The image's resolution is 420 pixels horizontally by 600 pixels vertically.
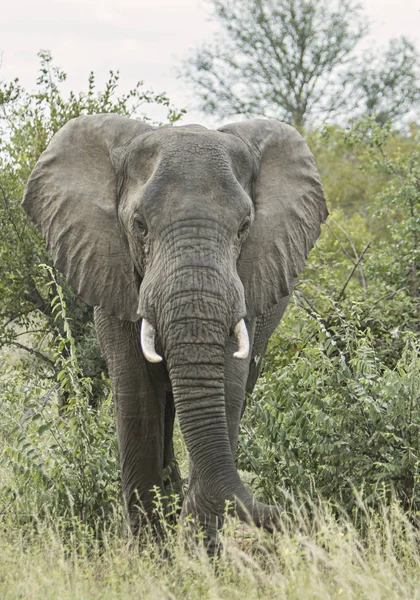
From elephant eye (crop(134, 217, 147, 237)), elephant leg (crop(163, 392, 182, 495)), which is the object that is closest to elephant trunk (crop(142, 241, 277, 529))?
elephant eye (crop(134, 217, 147, 237))

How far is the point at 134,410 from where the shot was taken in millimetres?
5977

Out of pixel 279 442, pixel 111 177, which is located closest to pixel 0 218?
pixel 111 177

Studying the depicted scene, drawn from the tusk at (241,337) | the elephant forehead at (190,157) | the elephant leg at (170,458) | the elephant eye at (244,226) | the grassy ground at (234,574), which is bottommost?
the grassy ground at (234,574)

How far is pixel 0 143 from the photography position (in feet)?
34.6

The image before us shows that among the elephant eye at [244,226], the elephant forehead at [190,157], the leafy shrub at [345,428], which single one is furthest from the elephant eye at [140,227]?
the leafy shrub at [345,428]

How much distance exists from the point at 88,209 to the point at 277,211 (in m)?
1.06

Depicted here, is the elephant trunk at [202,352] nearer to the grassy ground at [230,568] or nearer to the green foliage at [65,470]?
the grassy ground at [230,568]

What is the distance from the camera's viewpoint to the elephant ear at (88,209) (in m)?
5.82

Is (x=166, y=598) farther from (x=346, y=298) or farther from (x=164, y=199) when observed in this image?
(x=346, y=298)

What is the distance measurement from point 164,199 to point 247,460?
1889 millimetres

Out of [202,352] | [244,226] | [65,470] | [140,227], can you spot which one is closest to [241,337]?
[202,352]

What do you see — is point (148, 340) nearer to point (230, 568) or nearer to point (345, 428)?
point (230, 568)

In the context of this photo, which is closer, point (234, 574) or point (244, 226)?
point (234, 574)

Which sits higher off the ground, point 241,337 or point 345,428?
point 241,337
